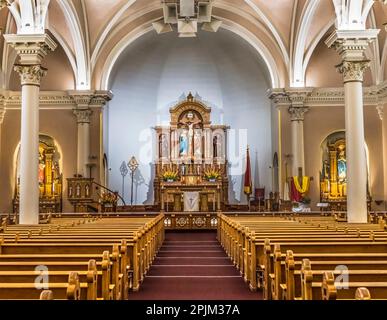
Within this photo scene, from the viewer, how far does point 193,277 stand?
907cm

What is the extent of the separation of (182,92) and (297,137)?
23.2 ft

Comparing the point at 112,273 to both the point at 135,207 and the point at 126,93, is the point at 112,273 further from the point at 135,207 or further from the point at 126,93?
the point at 126,93

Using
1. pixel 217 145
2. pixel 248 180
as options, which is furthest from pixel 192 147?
pixel 248 180

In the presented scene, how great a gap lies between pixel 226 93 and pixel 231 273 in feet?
60.3

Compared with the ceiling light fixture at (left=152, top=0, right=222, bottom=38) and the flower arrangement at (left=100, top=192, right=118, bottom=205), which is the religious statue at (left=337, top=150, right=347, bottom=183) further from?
the flower arrangement at (left=100, top=192, right=118, bottom=205)

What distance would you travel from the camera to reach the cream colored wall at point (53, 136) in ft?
76.5

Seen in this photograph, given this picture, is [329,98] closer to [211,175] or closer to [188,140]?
[211,175]

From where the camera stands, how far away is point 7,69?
23188 millimetres

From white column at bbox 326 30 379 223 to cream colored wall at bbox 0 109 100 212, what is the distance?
12.3 metres

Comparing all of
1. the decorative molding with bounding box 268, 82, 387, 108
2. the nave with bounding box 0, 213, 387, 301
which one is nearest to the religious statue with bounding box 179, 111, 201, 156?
the decorative molding with bounding box 268, 82, 387, 108

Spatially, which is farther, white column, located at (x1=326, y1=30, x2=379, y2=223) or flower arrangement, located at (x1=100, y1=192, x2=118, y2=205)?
flower arrangement, located at (x1=100, y1=192, x2=118, y2=205)

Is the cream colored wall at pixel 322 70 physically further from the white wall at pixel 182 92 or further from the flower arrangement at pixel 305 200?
the flower arrangement at pixel 305 200

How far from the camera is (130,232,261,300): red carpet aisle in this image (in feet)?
25.2

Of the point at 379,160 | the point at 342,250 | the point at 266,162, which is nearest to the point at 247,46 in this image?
→ the point at 266,162
